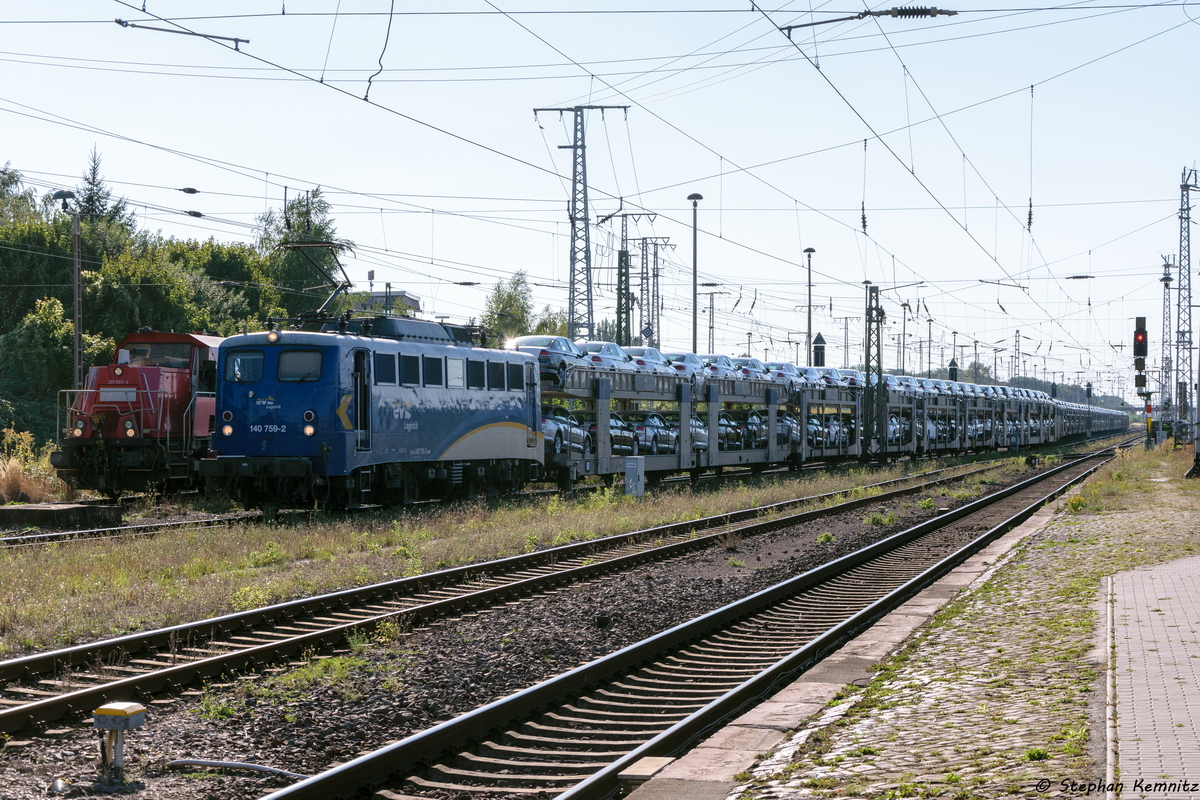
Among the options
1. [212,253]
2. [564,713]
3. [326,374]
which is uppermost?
[212,253]

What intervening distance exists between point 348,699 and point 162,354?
17.6 m

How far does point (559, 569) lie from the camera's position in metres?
14.8

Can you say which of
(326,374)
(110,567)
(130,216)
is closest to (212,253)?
(130,216)

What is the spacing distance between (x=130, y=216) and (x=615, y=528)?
74.9 meters

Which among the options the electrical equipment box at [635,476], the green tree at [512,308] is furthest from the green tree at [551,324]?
the electrical equipment box at [635,476]

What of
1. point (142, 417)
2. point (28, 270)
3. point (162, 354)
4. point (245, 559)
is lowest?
point (245, 559)

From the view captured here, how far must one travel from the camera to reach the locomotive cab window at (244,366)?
19.9 meters

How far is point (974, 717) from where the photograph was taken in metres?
6.82

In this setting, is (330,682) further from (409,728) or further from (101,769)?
(101,769)

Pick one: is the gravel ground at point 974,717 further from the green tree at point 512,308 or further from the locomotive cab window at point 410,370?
the green tree at point 512,308

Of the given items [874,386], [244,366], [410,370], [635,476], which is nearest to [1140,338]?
[874,386]

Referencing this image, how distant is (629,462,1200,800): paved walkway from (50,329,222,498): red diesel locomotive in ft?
53.9

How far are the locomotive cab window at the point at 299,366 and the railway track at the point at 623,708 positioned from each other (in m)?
9.71

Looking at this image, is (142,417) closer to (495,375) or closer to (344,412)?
(344,412)
